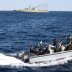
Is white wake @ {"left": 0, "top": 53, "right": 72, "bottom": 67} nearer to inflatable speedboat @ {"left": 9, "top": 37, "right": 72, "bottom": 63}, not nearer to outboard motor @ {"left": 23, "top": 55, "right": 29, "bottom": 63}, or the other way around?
inflatable speedboat @ {"left": 9, "top": 37, "right": 72, "bottom": 63}

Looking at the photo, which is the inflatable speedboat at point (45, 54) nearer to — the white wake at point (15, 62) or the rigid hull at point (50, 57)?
the rigid hull at point (50, 57)

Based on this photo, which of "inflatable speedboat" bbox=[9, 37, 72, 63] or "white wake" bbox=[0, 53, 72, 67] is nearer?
"white wake" bbox=[0, 53, 72, 67]

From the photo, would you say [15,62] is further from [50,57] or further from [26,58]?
[50,57]

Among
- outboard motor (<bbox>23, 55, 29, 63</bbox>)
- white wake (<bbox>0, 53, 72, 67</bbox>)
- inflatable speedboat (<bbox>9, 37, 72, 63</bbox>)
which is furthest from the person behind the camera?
inflatable speedboat (<bbox>9, 37, 72, 63</bbox>)

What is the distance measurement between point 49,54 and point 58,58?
1.51 m

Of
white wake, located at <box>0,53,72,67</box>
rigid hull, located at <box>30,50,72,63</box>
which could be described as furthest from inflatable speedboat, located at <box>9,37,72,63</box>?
white wake, located at <box>0,53,72,67</box>

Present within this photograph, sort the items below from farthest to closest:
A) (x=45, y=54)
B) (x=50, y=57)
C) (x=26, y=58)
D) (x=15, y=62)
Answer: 1. (x=50, y=57)
2. (x=45, y=54)
3. (x=26, y=58)
4. (x=15, y=62)

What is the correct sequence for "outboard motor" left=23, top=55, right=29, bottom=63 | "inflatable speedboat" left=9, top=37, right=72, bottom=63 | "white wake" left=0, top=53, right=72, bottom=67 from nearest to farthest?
"white wake" left=0, top=53, right=72, bottom=67 → "outboard motor" left=23, top=55, right=29, bottom=63 → "inflatable speedboat" left=9, top=37, right=72, bottom=63

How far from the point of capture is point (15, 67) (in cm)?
3656

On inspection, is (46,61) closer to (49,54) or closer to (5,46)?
(49,54)

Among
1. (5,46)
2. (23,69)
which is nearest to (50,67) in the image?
(23,69)

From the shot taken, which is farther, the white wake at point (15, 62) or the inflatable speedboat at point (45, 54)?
the inflatable speedboat at point (45, 54)

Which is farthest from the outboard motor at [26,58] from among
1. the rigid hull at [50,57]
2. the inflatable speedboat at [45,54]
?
the rigid hull at [50,57]

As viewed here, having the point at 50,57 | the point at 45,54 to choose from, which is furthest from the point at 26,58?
the point at 50,57
